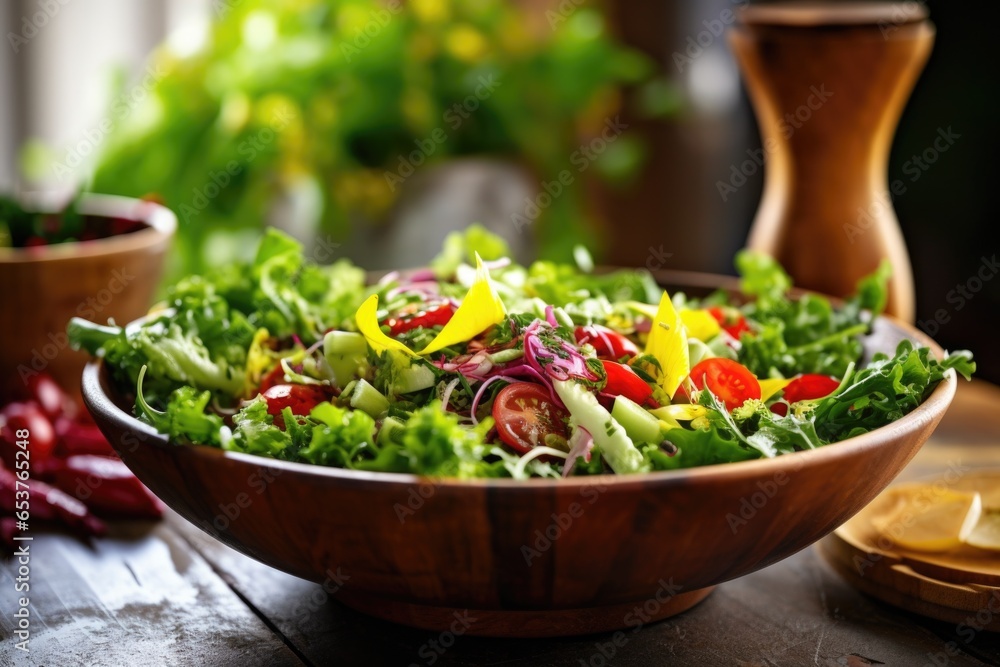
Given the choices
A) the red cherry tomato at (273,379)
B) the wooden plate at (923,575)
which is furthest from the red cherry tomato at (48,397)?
the wooden plate at (923,575)

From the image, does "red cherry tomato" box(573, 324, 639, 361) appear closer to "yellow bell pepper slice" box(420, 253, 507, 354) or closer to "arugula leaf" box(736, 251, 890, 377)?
→ "yellow bell pepper slice" box(420, 253, 507, 354)

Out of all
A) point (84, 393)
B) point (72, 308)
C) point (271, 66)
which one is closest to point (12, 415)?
point (72, 308)

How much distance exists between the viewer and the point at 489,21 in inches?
146

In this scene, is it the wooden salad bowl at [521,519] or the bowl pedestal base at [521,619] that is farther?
the bowl pedestal base at [521,619]

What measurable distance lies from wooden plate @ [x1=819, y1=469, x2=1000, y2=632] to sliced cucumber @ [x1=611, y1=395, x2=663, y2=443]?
14.9 inches

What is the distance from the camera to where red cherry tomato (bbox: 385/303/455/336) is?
4.50 ft

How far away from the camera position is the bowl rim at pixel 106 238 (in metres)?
1.89

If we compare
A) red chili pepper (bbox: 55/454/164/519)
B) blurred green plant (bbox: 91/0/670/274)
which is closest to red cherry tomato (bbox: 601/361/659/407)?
red chili pepper (bbox: 55/454/164/519)

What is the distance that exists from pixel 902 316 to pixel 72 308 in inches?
62.1

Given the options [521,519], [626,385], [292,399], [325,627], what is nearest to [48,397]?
[292,399]

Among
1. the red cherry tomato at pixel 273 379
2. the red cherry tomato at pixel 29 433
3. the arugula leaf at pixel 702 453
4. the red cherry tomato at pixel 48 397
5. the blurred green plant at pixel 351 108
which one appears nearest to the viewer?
the arugula leaf at pixel 702 453

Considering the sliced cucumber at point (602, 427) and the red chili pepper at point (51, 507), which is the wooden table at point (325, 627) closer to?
the red chili pepper at point (51, 507)

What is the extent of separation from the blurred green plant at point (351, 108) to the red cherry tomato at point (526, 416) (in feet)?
7.46

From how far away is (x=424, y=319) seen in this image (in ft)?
4.50
